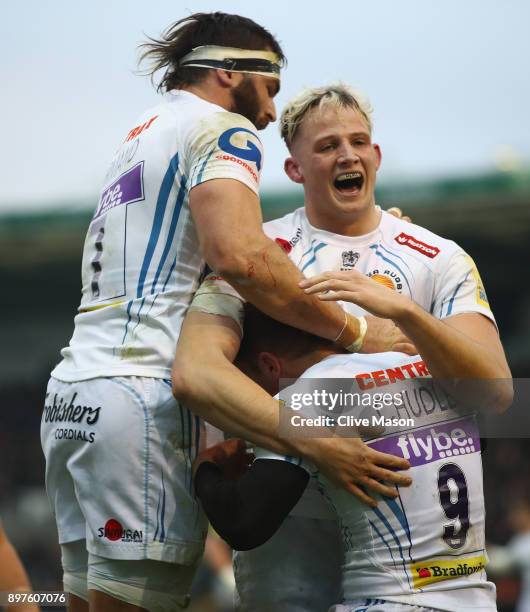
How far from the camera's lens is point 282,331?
4.12 meters

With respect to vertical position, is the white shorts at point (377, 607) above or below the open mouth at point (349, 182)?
below

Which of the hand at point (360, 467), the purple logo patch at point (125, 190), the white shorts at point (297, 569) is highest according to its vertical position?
the purple logo patch at point (125, 190)

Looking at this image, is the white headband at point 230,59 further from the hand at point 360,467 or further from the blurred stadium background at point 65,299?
the blurred stadium background at point 65,299

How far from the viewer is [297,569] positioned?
432cm

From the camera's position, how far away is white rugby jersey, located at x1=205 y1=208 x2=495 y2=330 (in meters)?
4.29

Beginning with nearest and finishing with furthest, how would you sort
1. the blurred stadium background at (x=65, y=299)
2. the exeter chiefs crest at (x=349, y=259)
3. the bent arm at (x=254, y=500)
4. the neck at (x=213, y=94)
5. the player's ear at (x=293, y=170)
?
the bent arm at (x=254, y=500) → the neck at (x=213, y=94) → the exeter chiefs crest at (x=349, y=259) → the player's ear at (x=293, y=170) → the blurred stadium background at (x=65, y=299)

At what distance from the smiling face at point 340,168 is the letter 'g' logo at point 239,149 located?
2.18 feet

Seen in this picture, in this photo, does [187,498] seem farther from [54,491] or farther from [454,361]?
[454,361]

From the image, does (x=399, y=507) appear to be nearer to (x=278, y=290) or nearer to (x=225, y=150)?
(x=278, y=290)

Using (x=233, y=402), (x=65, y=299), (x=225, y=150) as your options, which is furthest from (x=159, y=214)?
(x=65, y=299)

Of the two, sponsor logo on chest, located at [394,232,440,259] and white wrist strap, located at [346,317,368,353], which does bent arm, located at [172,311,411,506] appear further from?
sponsor logo on chest, located at [394,232,440,259]

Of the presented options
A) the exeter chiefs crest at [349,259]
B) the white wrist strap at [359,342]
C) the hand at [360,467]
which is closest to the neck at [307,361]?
the white wrist strap at [359,342]

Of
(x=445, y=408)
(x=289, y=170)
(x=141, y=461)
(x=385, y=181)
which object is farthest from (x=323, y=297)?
(x=385, y=181)

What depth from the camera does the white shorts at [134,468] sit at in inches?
152
